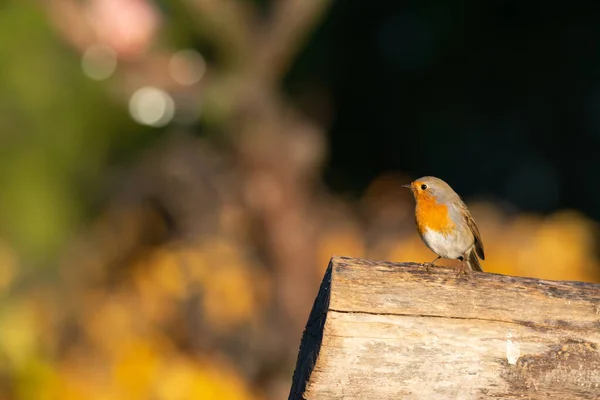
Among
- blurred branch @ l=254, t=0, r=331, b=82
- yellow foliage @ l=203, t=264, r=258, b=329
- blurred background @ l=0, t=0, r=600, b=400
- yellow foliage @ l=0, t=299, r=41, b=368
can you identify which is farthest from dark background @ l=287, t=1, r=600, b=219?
yellow foliage @ l=0, t=299, r=41, b=368

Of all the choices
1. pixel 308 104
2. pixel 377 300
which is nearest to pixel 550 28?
pixel 308 104

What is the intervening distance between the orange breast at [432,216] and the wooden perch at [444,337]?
3.05 ft

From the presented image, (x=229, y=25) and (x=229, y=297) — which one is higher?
(x=229, y=25)

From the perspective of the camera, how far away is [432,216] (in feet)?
10.1

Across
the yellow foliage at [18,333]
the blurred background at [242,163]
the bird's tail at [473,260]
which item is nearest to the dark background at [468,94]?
the blurred background at [242,163]

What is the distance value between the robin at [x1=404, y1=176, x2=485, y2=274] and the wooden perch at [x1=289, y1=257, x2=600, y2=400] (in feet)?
3.07

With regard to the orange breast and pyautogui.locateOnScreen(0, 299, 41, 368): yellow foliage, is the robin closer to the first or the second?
the orange breast

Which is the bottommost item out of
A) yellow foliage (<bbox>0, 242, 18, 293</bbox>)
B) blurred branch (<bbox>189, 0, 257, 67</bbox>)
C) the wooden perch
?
the wooden perch

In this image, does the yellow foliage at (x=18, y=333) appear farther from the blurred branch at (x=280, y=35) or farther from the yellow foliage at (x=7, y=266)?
the blurred branch at (x=280, y=35)

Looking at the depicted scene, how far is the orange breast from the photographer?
306 cm

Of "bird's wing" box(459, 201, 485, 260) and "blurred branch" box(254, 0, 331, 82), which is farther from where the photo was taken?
"blurred branch" box(254, 0, 331, 82)

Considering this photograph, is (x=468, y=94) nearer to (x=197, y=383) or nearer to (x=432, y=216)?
(x=197, y=383)

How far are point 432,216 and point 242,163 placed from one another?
459cm

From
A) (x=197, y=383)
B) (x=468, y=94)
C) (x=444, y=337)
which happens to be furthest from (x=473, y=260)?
(x=468, y=94)
